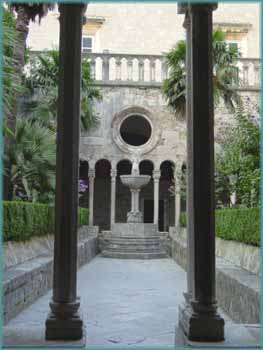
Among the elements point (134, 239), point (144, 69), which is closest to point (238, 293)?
point (134, 239)

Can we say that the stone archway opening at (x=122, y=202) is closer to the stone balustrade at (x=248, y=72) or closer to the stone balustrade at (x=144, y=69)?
the stone balustrade at (x=144, y=69)

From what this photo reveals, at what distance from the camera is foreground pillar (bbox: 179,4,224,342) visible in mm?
3033

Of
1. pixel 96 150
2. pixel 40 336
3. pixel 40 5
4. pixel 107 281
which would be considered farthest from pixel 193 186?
pixel 96 150

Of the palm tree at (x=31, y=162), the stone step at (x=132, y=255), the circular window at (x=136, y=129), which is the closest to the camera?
the palm tree at (x=31, y=162)

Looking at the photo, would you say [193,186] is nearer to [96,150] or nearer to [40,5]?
[40,5]

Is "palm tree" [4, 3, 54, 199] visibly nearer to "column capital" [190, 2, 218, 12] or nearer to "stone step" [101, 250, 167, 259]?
"stone step" [101, 250, 167, 259]

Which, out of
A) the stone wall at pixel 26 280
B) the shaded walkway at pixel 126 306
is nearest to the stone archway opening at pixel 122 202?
the shaded walkway at pixel 126 306

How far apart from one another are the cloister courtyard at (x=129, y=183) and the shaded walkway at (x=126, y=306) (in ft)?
0.08

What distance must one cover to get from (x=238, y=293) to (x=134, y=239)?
904cm

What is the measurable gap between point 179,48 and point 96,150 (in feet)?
18.6

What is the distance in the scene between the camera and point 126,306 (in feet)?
19.1

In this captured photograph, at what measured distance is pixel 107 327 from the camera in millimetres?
4637

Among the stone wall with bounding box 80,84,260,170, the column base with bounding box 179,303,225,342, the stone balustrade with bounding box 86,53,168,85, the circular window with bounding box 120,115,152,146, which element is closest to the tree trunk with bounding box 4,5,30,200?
the column base with bounding box 179,303,225,342

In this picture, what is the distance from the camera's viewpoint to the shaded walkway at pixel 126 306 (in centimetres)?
435
